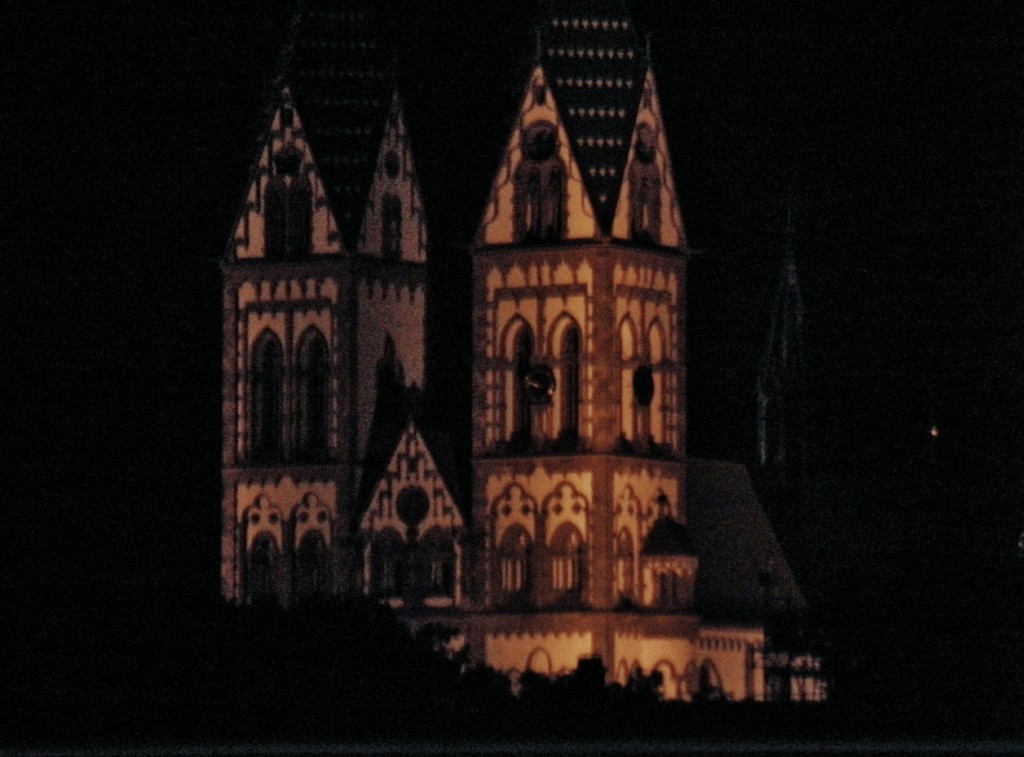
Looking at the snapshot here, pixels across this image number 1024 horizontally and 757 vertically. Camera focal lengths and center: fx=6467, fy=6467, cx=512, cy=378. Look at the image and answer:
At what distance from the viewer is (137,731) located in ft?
419

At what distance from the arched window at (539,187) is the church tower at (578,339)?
1.4 inches

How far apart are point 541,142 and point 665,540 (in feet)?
33.3

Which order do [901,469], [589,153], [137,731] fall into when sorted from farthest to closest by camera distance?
[901,469]
[589,153]
[137,731]

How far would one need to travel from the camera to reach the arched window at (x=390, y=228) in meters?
160

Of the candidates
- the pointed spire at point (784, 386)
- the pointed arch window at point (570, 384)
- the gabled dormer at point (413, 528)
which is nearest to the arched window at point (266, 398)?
the gabled dormer at point (413, 528)

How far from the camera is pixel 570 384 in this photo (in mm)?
156875

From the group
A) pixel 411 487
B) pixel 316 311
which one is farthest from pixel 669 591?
pixel 316 311

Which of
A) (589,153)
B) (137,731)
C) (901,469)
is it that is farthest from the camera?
(901,469)

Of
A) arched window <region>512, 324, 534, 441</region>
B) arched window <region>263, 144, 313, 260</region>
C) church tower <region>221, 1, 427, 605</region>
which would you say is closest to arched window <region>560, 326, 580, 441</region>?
arched window <region>512, 324, 534, 441</region>

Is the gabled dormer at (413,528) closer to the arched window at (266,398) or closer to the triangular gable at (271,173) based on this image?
the arched window at (266,398)

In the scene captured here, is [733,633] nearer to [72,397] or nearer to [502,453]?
[502,453]

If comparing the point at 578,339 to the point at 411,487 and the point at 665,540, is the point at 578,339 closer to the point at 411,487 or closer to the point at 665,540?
the point at 665,540

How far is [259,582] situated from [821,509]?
1560cm

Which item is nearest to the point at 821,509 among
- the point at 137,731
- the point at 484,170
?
the point at 484,170
